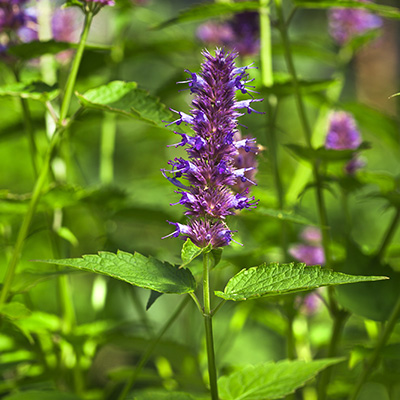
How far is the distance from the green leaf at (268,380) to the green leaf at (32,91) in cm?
55

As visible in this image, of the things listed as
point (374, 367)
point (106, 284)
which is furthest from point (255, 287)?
point (106, 284)

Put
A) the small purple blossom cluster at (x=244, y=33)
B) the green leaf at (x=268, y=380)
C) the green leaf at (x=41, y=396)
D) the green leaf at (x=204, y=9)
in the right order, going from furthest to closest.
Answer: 1. the small purple blossom cluster at (x=244, y=33)
2. the green leaf at (x=204, y=9)
3. the green leaf at (x=41, y=396)
4. the green leaf at (x=268, y=380)

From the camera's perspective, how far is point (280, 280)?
716mm

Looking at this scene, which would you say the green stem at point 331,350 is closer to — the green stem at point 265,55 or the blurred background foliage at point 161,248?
the blurred background foliage at point 161,248

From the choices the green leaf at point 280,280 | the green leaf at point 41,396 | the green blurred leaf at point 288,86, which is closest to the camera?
the green leaf at point 280,280

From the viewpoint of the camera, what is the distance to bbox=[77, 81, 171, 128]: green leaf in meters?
0.91

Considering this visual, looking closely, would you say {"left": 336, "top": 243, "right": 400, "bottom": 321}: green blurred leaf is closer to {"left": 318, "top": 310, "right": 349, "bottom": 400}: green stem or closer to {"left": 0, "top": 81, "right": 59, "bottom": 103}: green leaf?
{"left": 318, "top": 310, "right": 349, "bottom": 400}: green stem

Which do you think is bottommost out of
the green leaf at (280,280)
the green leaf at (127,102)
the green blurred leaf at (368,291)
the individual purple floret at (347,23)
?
the green blurred leaf at (368,291)

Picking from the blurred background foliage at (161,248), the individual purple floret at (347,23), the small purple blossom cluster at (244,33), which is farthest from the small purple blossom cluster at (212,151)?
the individual purple floret at (347,23)

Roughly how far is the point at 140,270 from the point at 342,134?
729 mm

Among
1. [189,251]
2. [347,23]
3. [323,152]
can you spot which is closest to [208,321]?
[189,251]

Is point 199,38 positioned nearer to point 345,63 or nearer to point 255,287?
point 345,63

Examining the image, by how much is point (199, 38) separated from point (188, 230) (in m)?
1.18

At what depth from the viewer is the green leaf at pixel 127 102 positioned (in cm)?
91
